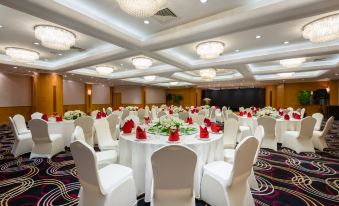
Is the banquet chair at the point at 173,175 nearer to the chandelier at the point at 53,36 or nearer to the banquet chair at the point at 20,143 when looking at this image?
the chandelier at the point at 53,36

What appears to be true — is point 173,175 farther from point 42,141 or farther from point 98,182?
point 42,141

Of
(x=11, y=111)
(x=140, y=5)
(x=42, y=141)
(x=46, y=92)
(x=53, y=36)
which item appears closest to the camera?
(x=140, y=5)

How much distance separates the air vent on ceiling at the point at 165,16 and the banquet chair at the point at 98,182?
298 cm

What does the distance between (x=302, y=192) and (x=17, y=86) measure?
1393 cm

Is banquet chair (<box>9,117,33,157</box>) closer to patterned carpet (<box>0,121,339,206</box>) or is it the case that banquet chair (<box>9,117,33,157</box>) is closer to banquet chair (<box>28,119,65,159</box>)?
patterned carpet (<box>0,121,339,206</box>)

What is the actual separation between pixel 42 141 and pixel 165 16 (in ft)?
Result: 13.1

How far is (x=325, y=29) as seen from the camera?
3.51m

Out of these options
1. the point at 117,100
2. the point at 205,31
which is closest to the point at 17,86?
the point at 117,100

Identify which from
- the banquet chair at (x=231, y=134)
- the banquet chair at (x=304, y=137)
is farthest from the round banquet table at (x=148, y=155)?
the banquet chair at (x=304, y=137)

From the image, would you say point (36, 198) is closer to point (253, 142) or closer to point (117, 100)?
point (253, 142)

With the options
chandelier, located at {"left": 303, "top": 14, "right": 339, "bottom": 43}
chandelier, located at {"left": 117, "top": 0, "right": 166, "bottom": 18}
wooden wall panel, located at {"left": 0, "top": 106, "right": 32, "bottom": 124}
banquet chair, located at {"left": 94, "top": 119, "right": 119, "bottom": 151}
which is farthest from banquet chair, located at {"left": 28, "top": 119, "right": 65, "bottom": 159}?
wooden wall panel, located at {"left": 0, "top": 106, "right": 32, "bottom": 124}

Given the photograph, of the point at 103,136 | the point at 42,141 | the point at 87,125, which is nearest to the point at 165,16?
the point at 103,136

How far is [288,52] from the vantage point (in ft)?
19.1

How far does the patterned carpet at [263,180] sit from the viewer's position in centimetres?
261
